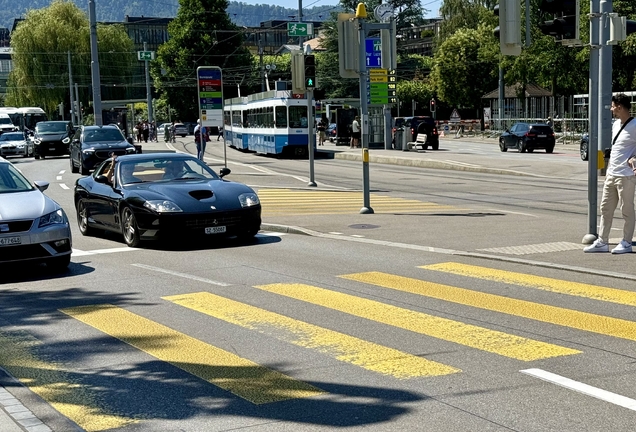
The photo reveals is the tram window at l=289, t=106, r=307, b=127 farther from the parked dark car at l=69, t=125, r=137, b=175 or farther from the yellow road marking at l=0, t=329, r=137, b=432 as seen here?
the yellow road marking at l=0, t=329, r=137, b=432

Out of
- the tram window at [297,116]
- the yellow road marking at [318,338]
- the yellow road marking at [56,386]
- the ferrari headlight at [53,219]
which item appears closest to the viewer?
the yellow road marking at [56,386]

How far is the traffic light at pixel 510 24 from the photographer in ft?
48.1

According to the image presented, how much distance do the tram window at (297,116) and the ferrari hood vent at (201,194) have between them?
3307 centimetres

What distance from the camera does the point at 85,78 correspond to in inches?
3366

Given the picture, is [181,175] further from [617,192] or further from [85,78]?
[85,78]

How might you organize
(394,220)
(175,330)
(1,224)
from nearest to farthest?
(175,330), (1,224), (394,220)

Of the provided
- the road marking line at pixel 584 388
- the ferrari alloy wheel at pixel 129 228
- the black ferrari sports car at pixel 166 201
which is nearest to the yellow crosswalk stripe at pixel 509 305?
the road marking line at pixel 584 388

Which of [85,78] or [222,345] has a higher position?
[85,78]

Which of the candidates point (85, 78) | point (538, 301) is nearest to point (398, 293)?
point (538, 301)

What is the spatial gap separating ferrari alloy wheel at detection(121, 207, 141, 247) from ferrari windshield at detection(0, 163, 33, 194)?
5.60ft

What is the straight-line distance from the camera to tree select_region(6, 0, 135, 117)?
272 ft

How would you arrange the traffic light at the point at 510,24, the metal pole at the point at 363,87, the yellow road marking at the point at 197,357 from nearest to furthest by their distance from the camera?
1. the yellow road marking at the point at 197,357
2. the traffic light at the point at 510,24
3. the metal pole at the point at 363,87

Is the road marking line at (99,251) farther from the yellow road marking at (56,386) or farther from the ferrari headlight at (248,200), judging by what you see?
the yellow road marking at (56,386)

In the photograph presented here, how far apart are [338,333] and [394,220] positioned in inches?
379
